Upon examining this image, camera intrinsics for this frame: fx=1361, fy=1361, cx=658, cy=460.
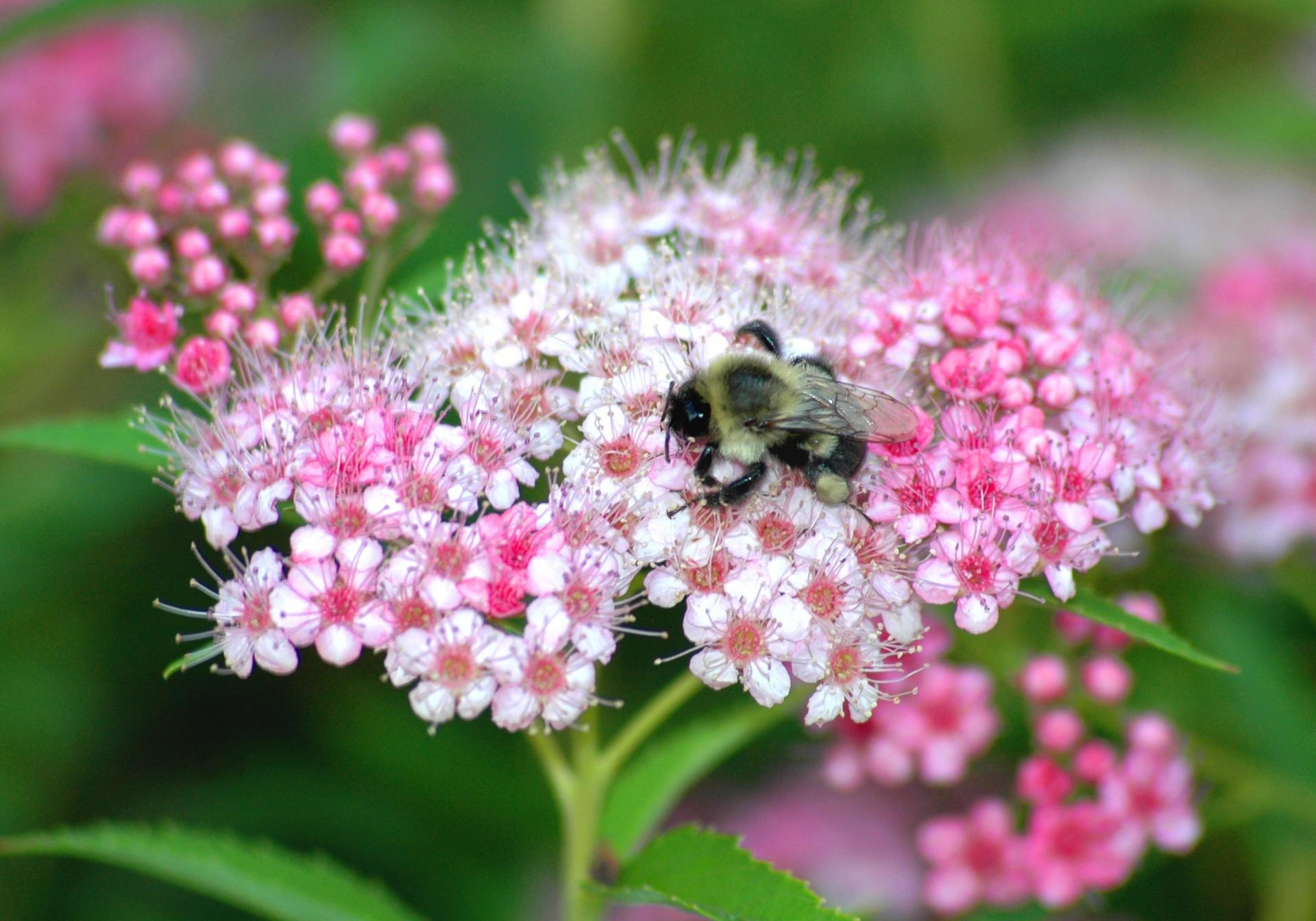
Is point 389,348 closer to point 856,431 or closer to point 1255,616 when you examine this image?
point 856,431

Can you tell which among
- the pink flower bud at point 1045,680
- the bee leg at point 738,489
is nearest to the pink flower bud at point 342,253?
the bee leg at point 738,489

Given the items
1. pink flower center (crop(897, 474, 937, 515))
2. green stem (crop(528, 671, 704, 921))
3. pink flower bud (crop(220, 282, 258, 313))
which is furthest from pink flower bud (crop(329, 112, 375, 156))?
pink flower center (crop(897, 474, 937, 515))

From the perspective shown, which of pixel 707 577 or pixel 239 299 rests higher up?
pixel 239 299

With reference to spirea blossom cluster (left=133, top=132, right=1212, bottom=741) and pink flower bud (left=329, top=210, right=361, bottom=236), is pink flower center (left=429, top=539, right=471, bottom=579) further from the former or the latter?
pink flower bud (left=329, top=210, right=361, bottom=236)

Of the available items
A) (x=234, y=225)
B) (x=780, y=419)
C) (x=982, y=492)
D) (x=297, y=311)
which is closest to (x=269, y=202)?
(x=234, y=225)

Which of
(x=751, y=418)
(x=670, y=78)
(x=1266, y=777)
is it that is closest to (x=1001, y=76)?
(x=670, y=78)

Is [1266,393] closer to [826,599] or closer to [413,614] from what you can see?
[826,599]
